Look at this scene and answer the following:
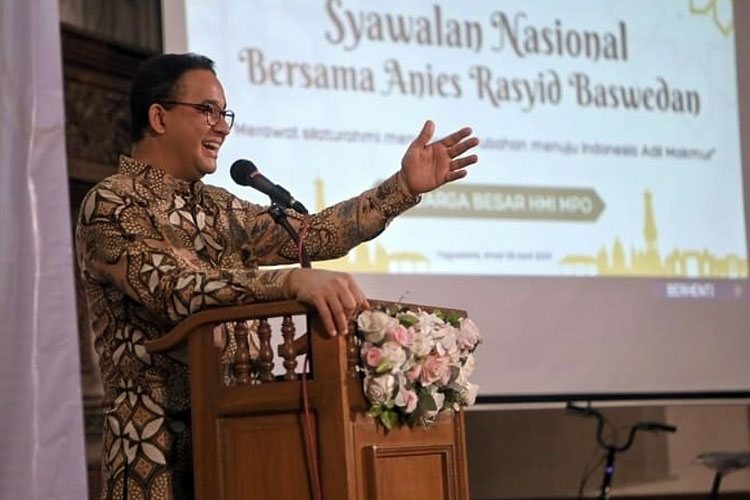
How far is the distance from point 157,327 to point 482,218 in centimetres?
244

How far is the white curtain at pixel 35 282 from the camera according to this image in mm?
2928

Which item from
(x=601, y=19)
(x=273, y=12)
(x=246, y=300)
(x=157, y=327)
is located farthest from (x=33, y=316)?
(x=601, y=19)

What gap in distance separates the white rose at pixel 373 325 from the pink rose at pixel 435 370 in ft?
0.40

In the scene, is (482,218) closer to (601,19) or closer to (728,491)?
(601,19)

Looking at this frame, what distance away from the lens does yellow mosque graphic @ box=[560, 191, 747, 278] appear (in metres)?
5.08

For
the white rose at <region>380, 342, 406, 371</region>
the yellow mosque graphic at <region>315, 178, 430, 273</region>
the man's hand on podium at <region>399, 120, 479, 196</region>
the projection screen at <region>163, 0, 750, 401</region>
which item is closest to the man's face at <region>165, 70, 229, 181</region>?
the man's hand on podium at <region>399, 120, 479, 196</region>

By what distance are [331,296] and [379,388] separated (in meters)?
0.17

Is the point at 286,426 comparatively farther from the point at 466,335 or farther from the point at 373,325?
the point at 466,335

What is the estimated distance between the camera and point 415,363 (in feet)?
7.63

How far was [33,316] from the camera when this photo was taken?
2977mm

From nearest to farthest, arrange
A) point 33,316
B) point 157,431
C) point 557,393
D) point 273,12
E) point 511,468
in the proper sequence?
point 157,431, point 33,316, point 273,12, point 557,393, point 511,468

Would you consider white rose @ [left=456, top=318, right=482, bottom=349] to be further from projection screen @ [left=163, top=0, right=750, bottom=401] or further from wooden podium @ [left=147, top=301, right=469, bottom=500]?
projection screen @ [left=163, top=0, right=750, bottom=401]

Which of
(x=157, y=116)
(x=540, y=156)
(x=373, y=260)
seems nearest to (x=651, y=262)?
(x=540, y=156)

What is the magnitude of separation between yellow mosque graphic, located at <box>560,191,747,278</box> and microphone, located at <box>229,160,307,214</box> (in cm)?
263
